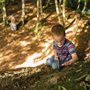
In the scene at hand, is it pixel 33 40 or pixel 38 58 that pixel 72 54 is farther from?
pixel 33 40

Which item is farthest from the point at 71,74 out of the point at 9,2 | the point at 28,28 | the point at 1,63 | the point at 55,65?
the point at 9,2

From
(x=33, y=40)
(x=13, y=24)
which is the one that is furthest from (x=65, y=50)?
(x=13, y=24)

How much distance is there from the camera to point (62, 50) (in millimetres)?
6359

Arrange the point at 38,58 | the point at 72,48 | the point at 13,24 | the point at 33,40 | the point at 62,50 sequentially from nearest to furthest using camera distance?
the point at 72,48
the point at 62,50
the point at 38,58
the point at 33,40
the point at 13,24

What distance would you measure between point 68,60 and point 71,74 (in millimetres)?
2325

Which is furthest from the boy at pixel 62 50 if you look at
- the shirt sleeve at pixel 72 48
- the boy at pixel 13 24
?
the boy at pixel 13 24

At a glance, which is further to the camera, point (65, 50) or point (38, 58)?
point (38, 58)

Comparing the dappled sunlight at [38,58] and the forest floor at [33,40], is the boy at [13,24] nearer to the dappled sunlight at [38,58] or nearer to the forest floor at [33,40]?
the forest floor at [33,40]

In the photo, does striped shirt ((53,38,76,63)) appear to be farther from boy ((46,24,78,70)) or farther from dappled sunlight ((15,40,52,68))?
dappled sunlight ((15,40,52,68))

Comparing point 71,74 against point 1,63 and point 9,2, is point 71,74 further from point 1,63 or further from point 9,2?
point 9,2

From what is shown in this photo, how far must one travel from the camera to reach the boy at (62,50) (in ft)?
18.3

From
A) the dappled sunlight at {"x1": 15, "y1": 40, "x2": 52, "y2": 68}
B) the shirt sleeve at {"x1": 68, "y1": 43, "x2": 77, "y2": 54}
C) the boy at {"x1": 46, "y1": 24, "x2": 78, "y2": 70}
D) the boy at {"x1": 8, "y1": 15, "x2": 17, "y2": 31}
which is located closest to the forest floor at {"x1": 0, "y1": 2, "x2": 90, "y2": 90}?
the dappled sunlight at {"x1": 15, "y1": 40, "x2": 52, "y2": 68}

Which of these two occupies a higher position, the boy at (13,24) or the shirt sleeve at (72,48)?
the shirt sleeve at (72,48)

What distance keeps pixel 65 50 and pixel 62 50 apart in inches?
2.3
